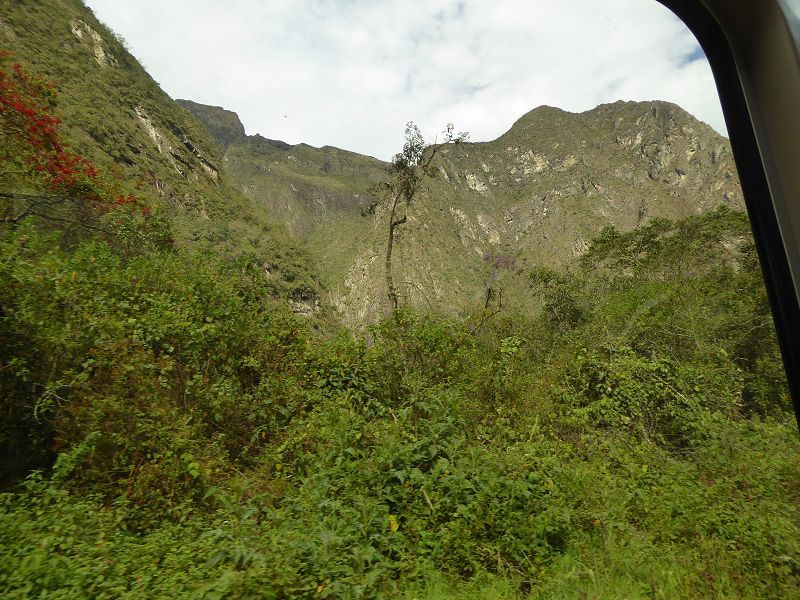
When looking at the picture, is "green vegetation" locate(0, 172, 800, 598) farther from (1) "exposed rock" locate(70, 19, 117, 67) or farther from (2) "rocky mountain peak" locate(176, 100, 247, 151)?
(2) "rocky mountain peak" locate(176, 100, 247, 151)

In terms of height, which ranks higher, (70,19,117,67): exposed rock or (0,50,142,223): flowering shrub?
(70,19,117,67): exposed rock

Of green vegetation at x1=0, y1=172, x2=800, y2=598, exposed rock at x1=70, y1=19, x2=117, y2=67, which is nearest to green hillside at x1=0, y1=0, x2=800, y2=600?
green vegetation at x1=0, y1=172, x2=800, y2=598

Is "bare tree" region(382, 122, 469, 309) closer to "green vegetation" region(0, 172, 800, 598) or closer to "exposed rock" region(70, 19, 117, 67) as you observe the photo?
"green vegetation" region(0, 172, 800, 598)

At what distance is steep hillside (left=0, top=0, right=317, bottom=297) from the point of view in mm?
31078

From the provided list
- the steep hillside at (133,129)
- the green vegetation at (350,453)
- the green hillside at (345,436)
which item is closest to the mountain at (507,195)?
the steep hillside at (133,129)

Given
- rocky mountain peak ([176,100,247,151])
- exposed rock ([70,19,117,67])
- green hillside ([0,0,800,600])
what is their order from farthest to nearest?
rocky mountain peak ([176,100,247,151]) → exposed rock ([70,19,117,67]) → green hillside ([0,0,800,600])

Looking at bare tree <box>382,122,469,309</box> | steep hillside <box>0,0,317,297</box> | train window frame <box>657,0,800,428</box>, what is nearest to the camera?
train window frame <box>657,0,800,428</box>

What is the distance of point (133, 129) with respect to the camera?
1629 inches

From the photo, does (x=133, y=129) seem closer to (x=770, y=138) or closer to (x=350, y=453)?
(x=350, y=453)

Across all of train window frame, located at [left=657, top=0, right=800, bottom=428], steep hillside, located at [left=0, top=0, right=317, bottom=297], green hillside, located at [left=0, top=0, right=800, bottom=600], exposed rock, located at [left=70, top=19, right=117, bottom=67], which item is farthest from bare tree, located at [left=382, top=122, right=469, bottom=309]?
exposed rock, located at [left=70, top=19, right=117, bottom=67]

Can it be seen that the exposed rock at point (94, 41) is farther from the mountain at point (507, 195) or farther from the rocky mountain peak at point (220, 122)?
the rocky mountain peak at point (220, 122)

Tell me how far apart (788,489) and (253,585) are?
11.8 feet

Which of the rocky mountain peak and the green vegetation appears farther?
the rocky mountain peak

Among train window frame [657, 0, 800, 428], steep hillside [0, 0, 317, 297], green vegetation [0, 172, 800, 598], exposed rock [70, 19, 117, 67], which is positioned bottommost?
green vegetation [0, 172, 800, 598]
